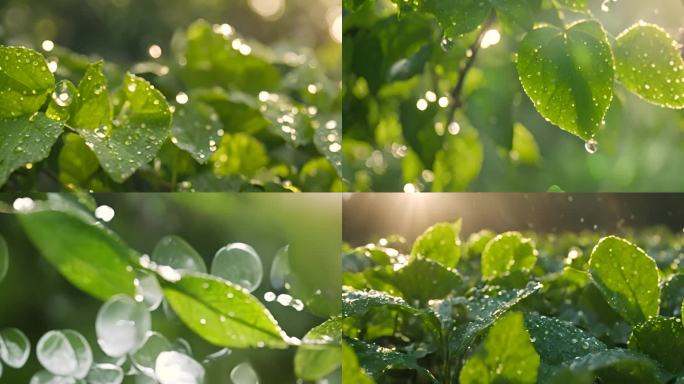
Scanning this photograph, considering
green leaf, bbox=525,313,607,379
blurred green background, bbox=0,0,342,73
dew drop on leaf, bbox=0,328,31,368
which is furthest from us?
blurred green background, bbox=0,0,342,73

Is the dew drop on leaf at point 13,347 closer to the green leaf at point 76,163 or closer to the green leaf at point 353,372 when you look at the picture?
the green leaf at point 76,163

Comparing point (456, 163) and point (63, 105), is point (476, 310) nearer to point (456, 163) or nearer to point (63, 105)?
point (63, 105)

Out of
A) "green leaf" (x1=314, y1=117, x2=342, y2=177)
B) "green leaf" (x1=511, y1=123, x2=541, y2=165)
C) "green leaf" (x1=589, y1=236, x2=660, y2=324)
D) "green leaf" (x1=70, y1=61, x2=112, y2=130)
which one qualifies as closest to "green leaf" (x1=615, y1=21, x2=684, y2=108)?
"green leaf" (x1=589, y1=236, x2=660, y2=324)

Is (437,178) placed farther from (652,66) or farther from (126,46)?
(126,46)

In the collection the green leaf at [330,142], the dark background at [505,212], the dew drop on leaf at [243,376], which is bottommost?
the dark background at [505,212]

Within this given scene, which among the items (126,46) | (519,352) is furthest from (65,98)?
(126,46)

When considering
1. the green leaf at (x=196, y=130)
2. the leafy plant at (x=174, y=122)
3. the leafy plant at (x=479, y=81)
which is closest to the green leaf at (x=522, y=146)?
the leafy plant at (x=479, y=81)

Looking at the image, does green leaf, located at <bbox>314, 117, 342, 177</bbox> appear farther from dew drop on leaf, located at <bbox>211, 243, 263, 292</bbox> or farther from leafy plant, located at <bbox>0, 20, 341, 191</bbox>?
dew drop on leaf, located at <bbox>211, 243, 263, 292</bbox>
